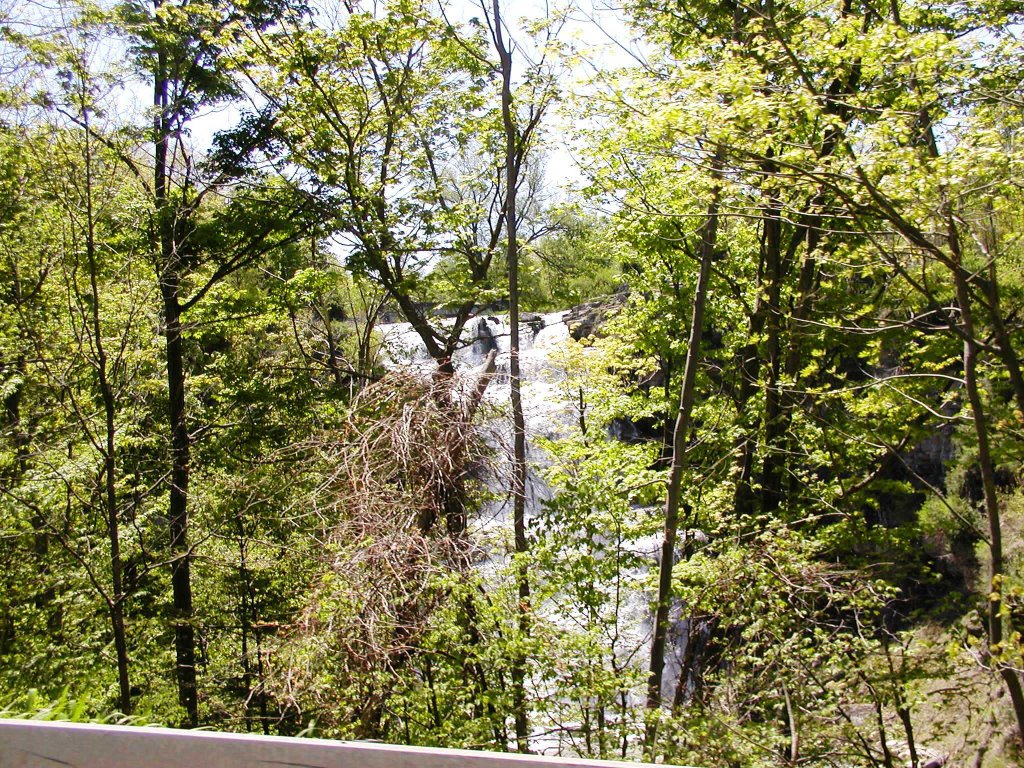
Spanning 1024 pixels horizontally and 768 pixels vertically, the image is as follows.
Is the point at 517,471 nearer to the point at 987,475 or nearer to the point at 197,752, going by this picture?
the point at 987,475

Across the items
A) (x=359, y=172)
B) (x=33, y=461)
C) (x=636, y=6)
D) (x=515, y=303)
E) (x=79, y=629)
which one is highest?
(x=636, y=6)

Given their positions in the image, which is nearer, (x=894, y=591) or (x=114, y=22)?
(x=894, y=591)

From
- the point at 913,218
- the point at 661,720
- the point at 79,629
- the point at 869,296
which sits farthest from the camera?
the point at 79,629

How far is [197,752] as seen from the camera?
2.65 meters

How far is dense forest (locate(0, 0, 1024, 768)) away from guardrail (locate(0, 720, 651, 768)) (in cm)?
126

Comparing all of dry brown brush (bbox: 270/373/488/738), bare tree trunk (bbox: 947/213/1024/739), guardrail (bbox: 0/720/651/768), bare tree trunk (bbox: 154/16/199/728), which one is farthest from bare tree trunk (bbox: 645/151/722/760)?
bare tree trunk (bbox: 154/16/199/728)

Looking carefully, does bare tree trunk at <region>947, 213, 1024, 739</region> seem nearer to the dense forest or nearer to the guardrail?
the dense forest

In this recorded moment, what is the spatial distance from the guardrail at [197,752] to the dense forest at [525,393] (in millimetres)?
1264

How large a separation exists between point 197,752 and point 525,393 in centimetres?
850

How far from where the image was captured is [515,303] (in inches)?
373

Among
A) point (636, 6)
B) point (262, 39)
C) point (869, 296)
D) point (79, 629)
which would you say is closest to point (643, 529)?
point (869, 296)

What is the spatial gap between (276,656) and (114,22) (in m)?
7.86

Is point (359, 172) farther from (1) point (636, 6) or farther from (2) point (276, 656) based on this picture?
(2) point (276, 656)

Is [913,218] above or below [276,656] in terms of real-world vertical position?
above
